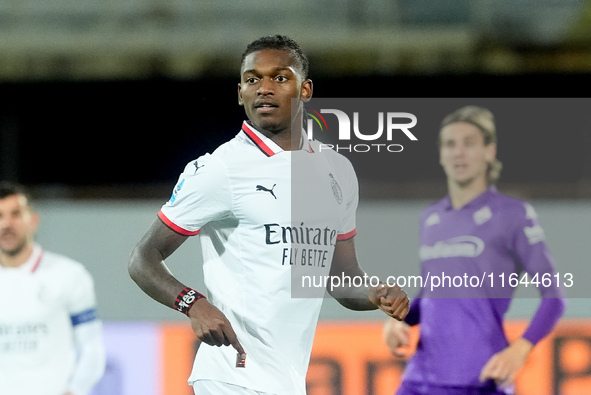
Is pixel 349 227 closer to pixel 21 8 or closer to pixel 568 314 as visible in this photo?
pixel 568 314

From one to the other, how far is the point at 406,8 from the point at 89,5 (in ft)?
9.11

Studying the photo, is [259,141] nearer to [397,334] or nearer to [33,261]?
[397,334]

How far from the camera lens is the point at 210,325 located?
240 centimetres

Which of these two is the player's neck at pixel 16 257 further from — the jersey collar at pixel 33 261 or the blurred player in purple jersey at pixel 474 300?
the blurred player in purple jersey at pixel 474 300

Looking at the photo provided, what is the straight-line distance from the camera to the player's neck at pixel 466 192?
14.5 feet

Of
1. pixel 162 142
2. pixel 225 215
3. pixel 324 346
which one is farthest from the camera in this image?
pixel 162 142

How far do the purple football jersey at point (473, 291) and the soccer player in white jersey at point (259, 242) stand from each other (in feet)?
4.83

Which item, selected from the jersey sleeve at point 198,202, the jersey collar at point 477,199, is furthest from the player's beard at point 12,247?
the jersey sleeve at point 198,202

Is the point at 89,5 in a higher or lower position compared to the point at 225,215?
higher

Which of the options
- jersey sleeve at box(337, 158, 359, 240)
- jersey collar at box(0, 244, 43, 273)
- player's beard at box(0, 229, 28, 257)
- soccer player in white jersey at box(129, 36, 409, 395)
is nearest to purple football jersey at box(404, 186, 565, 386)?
jersey sleeve at box(337, 158, 359, 240)

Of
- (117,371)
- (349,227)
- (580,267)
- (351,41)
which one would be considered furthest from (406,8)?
(349,227)

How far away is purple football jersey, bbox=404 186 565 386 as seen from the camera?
4.21 m

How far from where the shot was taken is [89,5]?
7.79m

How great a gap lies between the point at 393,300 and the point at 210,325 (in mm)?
529
